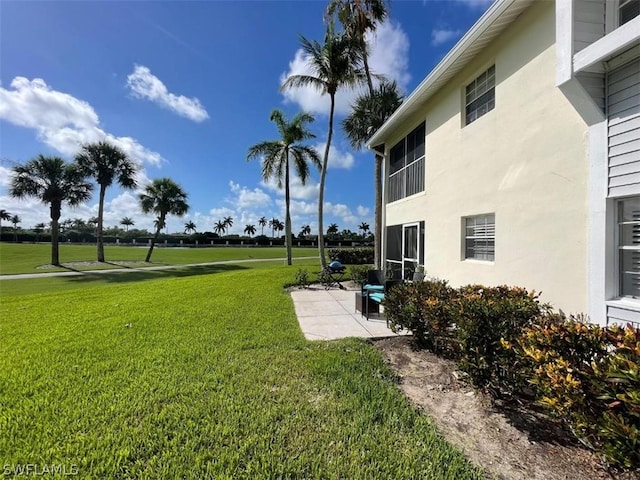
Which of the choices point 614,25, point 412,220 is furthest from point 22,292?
point 614,25

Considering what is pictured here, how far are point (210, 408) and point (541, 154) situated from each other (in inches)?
242

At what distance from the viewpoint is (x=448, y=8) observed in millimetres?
8586

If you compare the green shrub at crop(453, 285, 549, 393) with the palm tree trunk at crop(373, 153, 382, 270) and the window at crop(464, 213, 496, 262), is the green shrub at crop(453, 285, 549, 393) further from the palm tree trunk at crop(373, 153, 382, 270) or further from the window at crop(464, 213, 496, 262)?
the palm tree trunk at crop(373, 153, 382, 270)

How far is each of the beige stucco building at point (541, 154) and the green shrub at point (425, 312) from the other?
175 cm

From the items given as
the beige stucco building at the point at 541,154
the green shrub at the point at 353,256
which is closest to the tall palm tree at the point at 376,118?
the beige stucco building at the point at 541,154

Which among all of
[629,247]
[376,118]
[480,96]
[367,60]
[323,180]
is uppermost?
[367,60]

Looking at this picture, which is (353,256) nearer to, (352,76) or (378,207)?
(378,207)

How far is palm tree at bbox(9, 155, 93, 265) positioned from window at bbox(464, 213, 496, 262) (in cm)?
3193

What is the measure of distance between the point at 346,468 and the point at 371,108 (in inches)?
578

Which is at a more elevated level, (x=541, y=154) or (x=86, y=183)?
(x=86, y=183)

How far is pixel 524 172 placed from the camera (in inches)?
208

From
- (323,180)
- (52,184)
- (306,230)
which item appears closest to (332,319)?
(323,180)

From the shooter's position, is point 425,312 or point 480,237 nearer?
point 425,312

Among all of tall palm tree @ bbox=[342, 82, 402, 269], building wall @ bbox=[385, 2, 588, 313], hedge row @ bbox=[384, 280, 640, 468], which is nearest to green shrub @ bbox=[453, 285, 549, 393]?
hedge row @ bbox=[384, 280, 640, 468]
